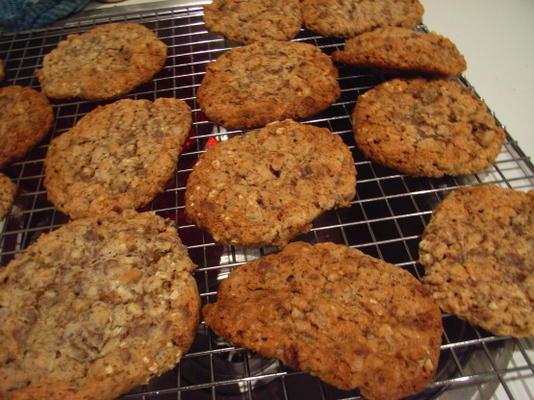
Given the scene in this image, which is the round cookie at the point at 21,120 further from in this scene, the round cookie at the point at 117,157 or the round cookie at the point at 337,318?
the round cookie at the point at 337,318

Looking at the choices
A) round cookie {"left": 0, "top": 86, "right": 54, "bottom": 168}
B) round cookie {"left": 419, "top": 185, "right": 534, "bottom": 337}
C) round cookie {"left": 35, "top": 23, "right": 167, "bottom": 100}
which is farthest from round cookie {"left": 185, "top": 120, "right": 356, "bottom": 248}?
round cookie {"left": 0, "top": 86, "right": 54, "bottom": 168}

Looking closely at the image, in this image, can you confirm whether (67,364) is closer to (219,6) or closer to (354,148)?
(354,148)

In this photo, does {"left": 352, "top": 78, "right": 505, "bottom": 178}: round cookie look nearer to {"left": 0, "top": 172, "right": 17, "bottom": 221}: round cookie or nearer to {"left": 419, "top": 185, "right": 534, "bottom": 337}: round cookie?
{"left": 419, "top": 185, "right": 534, "bottom": 337}: round cookie

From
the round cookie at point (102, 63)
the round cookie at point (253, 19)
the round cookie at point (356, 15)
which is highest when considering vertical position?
the round cookie at point (356, 15)

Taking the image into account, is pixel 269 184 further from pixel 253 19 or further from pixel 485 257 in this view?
pixel 253 19

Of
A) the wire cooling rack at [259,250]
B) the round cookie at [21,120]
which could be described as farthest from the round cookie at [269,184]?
the round cookie at [21,120]

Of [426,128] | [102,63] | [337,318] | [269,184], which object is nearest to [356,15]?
[426,128]
